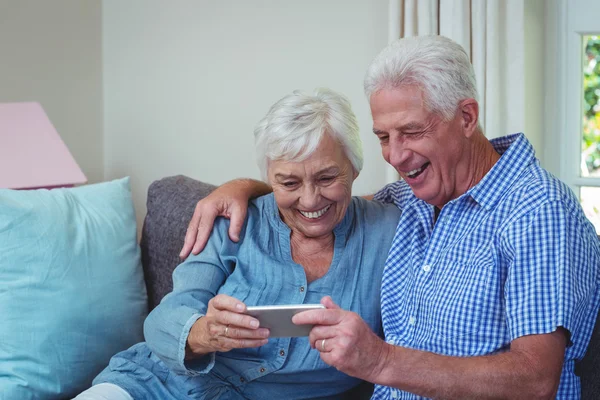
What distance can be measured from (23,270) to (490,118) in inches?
59.6

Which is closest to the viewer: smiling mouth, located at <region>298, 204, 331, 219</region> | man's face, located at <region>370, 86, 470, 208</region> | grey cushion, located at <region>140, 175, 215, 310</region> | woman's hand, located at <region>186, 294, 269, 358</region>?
woman's hand, located at <region>186, 294, 269, 358</region>

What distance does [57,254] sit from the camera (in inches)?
89.1

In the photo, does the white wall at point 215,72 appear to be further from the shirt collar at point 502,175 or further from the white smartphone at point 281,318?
the white smartphone at point 281,318

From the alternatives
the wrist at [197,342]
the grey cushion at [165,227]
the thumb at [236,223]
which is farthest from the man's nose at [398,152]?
the grey cushion at [165,227]

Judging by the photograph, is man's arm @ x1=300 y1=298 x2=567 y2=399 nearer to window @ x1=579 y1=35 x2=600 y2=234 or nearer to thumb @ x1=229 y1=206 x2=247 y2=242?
thumb @ x1=229 y1=206 x2=247 y2=242

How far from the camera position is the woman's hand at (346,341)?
1.47 metres

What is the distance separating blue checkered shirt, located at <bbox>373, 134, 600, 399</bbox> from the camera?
1.50m

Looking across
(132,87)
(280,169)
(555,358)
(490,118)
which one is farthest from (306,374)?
(132,87)

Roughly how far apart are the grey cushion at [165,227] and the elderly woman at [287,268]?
44 centimetres

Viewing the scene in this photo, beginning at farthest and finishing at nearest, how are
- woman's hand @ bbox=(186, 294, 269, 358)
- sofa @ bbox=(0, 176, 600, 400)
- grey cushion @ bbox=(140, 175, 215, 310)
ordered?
1. grey cushion @ bbox=(140, 175, 215, 310)
2. sofa @ bbox=(0, 176, 600, 400)
3. woman's hand @ bbox=(186, 294, 269, 358)

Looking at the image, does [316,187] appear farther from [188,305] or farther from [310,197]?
[188,305]

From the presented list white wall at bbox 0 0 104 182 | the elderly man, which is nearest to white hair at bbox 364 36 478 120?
the elderly man

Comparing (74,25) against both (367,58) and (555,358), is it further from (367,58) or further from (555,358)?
(555,358)

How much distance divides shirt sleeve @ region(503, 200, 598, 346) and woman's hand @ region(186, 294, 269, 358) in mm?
503
